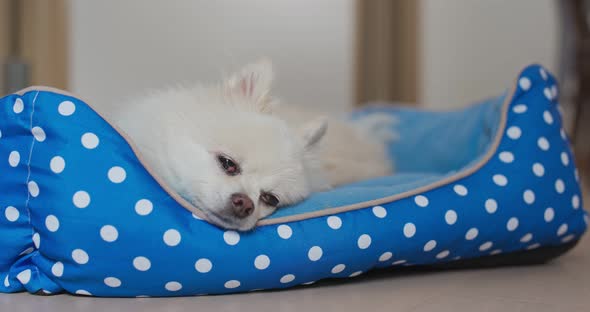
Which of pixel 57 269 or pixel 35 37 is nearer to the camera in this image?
pixel 57 269

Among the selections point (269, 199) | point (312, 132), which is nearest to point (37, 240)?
point (269, 199)

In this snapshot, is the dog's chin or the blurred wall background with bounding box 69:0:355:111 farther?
the blurred wall background with bounding box 69:0:355:111

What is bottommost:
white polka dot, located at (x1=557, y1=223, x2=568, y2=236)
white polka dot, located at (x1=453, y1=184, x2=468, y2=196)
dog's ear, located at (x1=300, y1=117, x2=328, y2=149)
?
white polka dot, located at (x1=557, y1=223, x2=568, y2=236)

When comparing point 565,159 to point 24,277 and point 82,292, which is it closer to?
point 82,292

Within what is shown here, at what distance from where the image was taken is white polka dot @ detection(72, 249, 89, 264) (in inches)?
56.5

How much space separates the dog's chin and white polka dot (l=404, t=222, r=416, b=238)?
44 cm

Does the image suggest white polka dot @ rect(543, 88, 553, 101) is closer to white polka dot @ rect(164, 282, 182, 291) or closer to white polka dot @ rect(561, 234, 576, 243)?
white polka dot @ rect(561, 234, 576, 243)

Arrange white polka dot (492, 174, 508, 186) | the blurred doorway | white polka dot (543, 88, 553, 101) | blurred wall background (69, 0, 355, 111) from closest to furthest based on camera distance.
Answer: white polka dot (492, 174, 508, 186) < white polka dot (543, 88, 553, 101) < the blurred doorway < blurred wall background (69, 0, 355, 111)

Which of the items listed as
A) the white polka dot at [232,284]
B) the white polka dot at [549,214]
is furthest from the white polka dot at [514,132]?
the white polka dot at [232,284]

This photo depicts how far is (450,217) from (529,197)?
0.30m

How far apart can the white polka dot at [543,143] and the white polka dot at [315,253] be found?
85cm

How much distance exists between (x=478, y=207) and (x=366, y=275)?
0.40 metres

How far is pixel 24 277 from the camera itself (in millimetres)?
1501

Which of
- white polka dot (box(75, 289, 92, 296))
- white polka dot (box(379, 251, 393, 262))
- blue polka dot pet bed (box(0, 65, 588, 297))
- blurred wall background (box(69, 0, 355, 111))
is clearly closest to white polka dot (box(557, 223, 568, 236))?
blue polka dot pet bed (box(0, 65, 588, 297))
